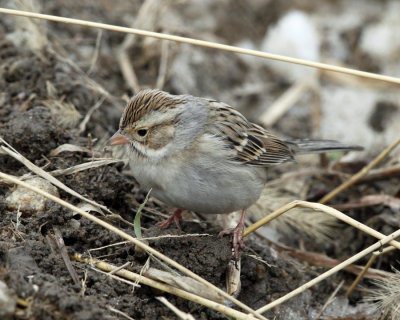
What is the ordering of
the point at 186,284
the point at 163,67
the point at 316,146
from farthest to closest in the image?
the point at 163,67, the point at 316,146, the point at 186,284

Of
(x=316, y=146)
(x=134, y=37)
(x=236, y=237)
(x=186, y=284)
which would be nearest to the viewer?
(x=186, y=284)

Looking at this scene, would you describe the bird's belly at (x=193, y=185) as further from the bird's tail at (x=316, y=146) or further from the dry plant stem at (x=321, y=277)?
the bird's tail at (x=316, y=146)

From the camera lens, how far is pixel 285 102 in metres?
6.47

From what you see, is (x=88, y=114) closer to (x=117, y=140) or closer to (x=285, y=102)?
(x=117, y=140)

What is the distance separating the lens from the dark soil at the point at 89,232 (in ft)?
9.16

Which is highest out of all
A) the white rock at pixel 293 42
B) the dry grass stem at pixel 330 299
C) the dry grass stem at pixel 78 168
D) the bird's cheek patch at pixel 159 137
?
the white rock at pixel 293 42

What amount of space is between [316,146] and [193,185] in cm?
157

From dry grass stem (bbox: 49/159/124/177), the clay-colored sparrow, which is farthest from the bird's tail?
dry grass stem (bbox: 49/159/124/177)

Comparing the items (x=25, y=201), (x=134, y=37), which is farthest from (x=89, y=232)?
(x=134, y=37)

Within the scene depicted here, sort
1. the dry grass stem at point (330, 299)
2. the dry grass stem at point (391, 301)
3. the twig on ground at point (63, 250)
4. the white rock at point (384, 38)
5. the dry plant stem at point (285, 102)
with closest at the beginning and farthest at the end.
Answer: the twig on ground at point (63, 250)
the dry grass stem at point (391, 301)
the dry grass stem at point (330, 299)
the dry plant stem at point (285, 102)
the white rock at point (384, 38)

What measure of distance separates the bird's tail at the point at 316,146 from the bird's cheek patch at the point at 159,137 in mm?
1334

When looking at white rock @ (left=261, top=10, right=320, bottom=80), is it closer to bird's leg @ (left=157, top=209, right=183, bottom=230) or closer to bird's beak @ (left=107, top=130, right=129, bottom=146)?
bird's leg @ (left=157, top=209, right=183, bottom=230)

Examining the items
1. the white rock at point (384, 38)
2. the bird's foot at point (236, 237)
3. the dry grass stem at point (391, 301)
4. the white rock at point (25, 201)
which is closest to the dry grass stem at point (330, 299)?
the dry grass stem at point (391, 301)

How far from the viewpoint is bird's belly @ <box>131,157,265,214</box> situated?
3.41m
